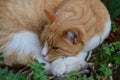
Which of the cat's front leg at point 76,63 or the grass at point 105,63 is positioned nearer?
the grass at point 105,63

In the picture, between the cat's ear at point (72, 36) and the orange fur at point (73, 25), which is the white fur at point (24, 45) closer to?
the orange fur at point (73, 25)

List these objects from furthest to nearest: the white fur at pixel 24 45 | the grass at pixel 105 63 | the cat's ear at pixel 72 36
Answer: the white fur at pixel 24 45 → the grass at pixel 105 63 → the cat's ear at pixel 72 36

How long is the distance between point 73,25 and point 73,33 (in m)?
0.08

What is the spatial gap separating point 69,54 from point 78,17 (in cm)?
32

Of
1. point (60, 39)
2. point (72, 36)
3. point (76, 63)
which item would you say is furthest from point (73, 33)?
point (76, 63)

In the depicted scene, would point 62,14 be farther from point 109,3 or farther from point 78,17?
point 109,3

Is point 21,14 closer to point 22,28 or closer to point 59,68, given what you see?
point 22,28

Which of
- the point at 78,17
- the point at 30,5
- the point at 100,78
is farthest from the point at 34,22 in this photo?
the point at 100,78

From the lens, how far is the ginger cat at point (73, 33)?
3.05 meters

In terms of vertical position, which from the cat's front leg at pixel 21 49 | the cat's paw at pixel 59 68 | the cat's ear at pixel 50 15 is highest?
the cat's ear at pixel 50 15

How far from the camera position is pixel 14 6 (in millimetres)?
3289

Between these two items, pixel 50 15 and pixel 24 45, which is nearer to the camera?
pixel 50 15

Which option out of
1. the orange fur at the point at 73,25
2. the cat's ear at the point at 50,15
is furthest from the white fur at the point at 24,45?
the cat's ear at the point at 50,15

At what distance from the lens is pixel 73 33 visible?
9.80 ft
